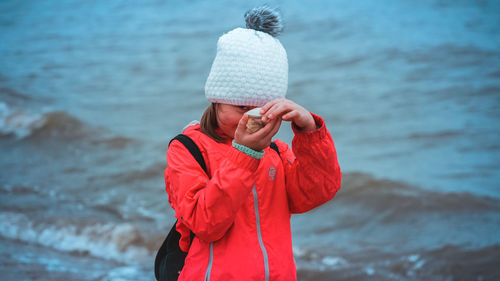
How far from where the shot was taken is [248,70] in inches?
66.9

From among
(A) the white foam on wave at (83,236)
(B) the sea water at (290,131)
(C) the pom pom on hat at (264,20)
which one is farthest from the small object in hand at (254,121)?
(A) the white foam on wave at (83,236)

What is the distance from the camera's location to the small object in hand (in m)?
1.52

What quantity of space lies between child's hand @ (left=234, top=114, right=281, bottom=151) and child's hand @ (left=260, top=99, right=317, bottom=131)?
0.08ft

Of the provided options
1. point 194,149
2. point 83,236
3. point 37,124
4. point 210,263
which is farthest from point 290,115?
point 37,124

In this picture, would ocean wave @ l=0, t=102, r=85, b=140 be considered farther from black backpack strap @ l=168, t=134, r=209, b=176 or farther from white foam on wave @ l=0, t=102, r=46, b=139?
black backpack strap @ l=168, t=134, r=209, b=176

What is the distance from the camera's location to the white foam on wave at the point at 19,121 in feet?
25.7

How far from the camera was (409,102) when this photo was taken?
8.83 m

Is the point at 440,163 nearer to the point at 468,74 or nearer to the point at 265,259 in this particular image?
the point at 468,74

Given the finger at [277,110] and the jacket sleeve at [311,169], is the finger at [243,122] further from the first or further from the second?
the jacket sleeve at [311,169]

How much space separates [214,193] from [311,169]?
400 millimetres

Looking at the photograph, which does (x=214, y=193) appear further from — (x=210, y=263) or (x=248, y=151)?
(x=210, y=263)

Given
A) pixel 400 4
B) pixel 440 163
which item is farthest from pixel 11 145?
pixel 400 4

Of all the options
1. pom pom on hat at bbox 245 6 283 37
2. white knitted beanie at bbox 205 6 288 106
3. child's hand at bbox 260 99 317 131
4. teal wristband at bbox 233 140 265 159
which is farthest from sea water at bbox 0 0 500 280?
teal wristband at bbox 233 140 265 159

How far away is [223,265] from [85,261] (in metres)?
2.68
